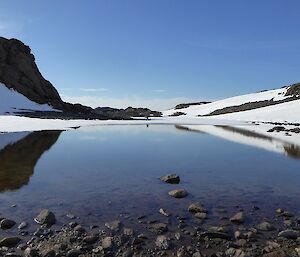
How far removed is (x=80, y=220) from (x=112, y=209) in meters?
1.56

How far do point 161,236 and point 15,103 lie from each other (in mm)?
99489

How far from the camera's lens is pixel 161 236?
410 inches

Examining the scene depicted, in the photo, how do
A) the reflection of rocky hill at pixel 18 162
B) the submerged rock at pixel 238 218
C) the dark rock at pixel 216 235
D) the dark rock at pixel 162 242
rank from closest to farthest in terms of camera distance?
the dark rock at pixel 162 242, the dark rock at pixel 216 235, the submerged rock at pixel 238 218, the reflection of rocky hill at pixel 18 162

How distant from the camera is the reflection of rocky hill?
1719cm

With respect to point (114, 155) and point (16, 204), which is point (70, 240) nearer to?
point (16, 204)

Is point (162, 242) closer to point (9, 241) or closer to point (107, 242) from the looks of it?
point (107, 242)

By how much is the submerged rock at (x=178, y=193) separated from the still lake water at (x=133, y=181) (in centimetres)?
35

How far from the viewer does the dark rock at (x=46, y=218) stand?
1144 centimetres

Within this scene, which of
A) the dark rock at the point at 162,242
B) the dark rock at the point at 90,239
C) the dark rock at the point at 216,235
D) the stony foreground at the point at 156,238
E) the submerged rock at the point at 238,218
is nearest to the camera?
the stony foreground at the point at 156,238

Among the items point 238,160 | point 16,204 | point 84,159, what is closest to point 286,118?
point 238,160

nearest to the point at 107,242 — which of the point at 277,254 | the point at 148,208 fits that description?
the point at 148,208

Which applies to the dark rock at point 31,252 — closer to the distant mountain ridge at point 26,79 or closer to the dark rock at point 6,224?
the dark rock at point 6,224

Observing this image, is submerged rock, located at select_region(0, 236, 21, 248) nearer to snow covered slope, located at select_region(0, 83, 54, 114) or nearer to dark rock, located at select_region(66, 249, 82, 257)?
dark rock, located at select_region(66, 249, 82, 257)

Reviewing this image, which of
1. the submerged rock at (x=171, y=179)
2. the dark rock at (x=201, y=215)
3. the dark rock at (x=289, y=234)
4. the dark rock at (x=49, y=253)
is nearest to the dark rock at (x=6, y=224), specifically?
the dark rock at (x=49, y=253)
